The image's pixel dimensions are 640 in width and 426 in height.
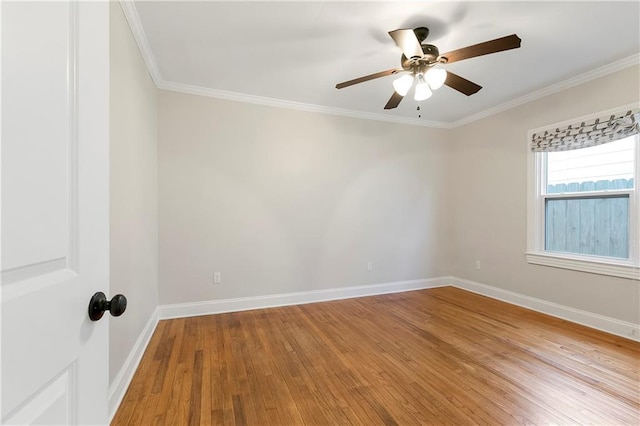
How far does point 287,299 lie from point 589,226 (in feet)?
11.5

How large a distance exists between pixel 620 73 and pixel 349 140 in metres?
2.78

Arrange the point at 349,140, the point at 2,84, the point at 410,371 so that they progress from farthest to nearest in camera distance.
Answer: the point at 349,140, the point at 410,371, the point at 2,84

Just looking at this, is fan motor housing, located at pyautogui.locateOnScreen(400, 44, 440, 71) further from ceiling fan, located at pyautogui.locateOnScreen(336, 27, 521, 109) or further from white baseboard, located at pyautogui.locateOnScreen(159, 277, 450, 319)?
white baseboard, located at pyautogui.locateOnScreen(159, 277, 450, 319)

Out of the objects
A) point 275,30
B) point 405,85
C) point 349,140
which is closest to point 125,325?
point 275,30

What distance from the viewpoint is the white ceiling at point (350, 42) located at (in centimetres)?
193

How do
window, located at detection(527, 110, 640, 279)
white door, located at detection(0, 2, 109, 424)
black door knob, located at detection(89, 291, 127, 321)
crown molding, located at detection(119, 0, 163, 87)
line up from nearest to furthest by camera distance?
white door, located at detection(0, 2, 109, 424) → black door knob, located at detection(89, 291, 127, 321) → crown molding, located at detection(119, 0, 163, 87) → window, located at detection(527, 110, 640, 279)

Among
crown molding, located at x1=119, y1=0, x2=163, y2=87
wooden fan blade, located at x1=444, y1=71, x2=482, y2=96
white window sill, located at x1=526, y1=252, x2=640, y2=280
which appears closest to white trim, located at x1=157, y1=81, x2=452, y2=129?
crown molding, located at x1=119, y1=0, x2=163, y2=87

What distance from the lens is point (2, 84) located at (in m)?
0.44

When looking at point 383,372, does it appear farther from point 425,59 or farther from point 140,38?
point 140,38

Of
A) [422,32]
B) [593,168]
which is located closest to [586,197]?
[593,168]

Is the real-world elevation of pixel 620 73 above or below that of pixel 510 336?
above

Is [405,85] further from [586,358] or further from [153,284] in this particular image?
[153,284]

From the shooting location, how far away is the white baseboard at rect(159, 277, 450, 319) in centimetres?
307

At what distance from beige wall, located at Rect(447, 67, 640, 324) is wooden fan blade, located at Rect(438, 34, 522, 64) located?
1961mm
